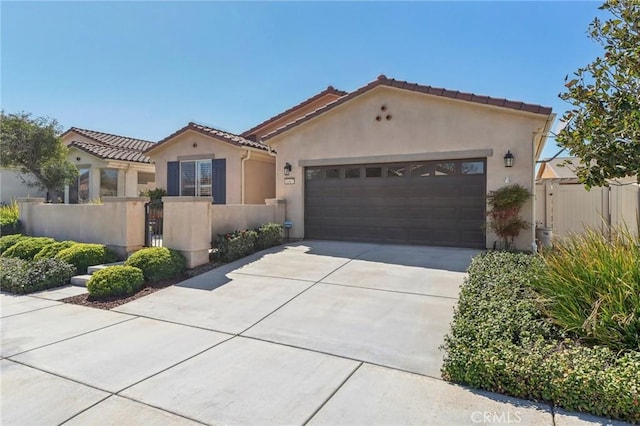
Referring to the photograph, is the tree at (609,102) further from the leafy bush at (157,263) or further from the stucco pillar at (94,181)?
the stucco pillar at (94,181)

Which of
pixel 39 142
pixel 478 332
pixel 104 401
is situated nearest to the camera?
pixel 104 401

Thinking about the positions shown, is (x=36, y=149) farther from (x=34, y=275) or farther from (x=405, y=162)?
(x=405, y=162)

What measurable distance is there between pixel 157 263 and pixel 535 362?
7305mm

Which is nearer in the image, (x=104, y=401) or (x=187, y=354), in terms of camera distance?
(x=104, y=401)

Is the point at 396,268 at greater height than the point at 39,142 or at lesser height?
lesser

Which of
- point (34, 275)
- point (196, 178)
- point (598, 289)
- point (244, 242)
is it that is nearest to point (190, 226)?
point (244, 242)

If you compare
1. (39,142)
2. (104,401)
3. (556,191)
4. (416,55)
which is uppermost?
(416,55)

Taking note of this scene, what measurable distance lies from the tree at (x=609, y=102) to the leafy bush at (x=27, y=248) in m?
12.4

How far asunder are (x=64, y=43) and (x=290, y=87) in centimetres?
849

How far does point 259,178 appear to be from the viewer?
1463 cm

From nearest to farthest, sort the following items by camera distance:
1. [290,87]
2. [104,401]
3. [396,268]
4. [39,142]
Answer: [104,401]
[396,268]
[39,142]
[290,87]

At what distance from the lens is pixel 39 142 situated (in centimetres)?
1353

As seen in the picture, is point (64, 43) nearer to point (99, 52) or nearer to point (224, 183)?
point (99, 52)

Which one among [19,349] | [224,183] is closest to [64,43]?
[224,183]
